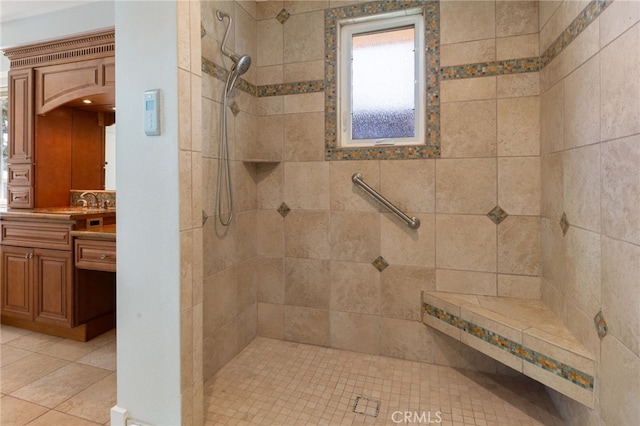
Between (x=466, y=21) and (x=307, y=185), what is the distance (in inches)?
53.3

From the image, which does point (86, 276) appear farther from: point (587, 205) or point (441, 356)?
point (587, 205)

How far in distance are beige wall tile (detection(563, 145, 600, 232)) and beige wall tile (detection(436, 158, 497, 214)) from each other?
0.41 meters

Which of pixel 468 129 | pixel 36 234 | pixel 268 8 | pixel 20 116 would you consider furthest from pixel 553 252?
pixel 20 116

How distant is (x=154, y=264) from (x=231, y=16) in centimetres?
159

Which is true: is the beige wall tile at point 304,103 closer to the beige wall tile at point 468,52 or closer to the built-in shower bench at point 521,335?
the beige wall tile at point 468,52

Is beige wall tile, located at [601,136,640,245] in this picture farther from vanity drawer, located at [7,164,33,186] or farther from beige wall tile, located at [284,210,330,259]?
vanity drawer, located at [7,164,33,186]

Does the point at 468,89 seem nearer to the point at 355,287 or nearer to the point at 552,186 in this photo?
the point at 552,186

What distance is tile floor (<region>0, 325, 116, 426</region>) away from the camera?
1556 millimetres

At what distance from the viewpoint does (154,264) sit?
50.3 inches

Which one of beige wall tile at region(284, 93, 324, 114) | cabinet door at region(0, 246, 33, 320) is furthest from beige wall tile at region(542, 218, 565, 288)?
cabinet door at region(0, 246, 33, 320)

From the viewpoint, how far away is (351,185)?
2.16m

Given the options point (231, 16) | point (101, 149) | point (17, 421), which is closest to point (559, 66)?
point (231, 16)

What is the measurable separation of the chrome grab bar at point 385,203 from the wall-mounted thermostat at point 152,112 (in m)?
1.21

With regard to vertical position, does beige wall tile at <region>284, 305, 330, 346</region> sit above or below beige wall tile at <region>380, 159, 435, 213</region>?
below
